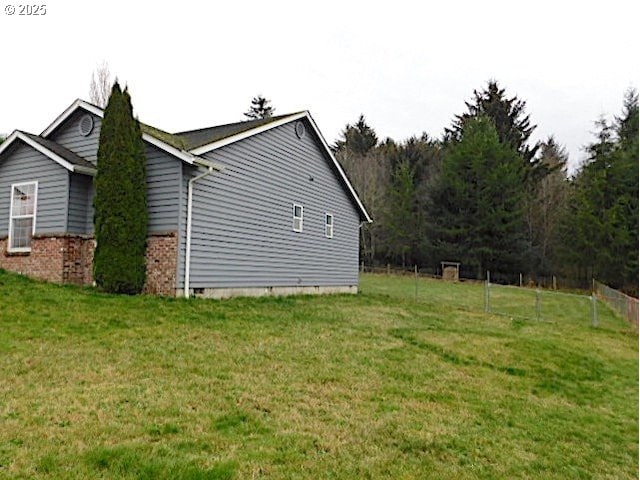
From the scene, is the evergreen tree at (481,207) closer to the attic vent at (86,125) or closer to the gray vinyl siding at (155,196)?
the gray vinyl siding at (155,196)

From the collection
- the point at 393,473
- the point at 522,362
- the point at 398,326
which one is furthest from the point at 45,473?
the point at 398,326

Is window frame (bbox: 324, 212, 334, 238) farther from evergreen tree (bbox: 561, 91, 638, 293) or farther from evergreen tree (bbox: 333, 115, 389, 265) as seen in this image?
evergreen tree (bbox: 333, 115, 389, 265)

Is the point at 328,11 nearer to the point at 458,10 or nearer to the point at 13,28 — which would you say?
the point at 458,10

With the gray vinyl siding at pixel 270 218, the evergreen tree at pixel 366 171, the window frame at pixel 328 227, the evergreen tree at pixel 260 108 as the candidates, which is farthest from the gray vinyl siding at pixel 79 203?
the evergreen tree at pixel 260 108

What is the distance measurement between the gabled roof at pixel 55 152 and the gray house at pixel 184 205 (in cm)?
3

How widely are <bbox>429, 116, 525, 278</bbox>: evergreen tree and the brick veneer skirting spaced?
25897 millimetres

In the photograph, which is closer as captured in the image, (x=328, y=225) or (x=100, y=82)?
(x=328, y=225)

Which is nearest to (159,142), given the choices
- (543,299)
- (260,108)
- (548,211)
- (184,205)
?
(184,205)

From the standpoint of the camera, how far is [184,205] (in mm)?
11055

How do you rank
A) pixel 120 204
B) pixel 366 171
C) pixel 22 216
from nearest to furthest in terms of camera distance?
pixel 120 204 → pixel 22 216 → pixel 366 171

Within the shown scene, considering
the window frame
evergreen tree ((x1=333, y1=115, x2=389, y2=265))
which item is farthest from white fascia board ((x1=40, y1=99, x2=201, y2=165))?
evergreen tree ((x1=333, y1=115, x2=389, y2=265))

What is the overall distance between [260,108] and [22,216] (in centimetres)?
3756

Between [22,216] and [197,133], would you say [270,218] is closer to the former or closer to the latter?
[197,133]

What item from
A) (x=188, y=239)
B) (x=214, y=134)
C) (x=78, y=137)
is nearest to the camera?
(x=188, y=239)
